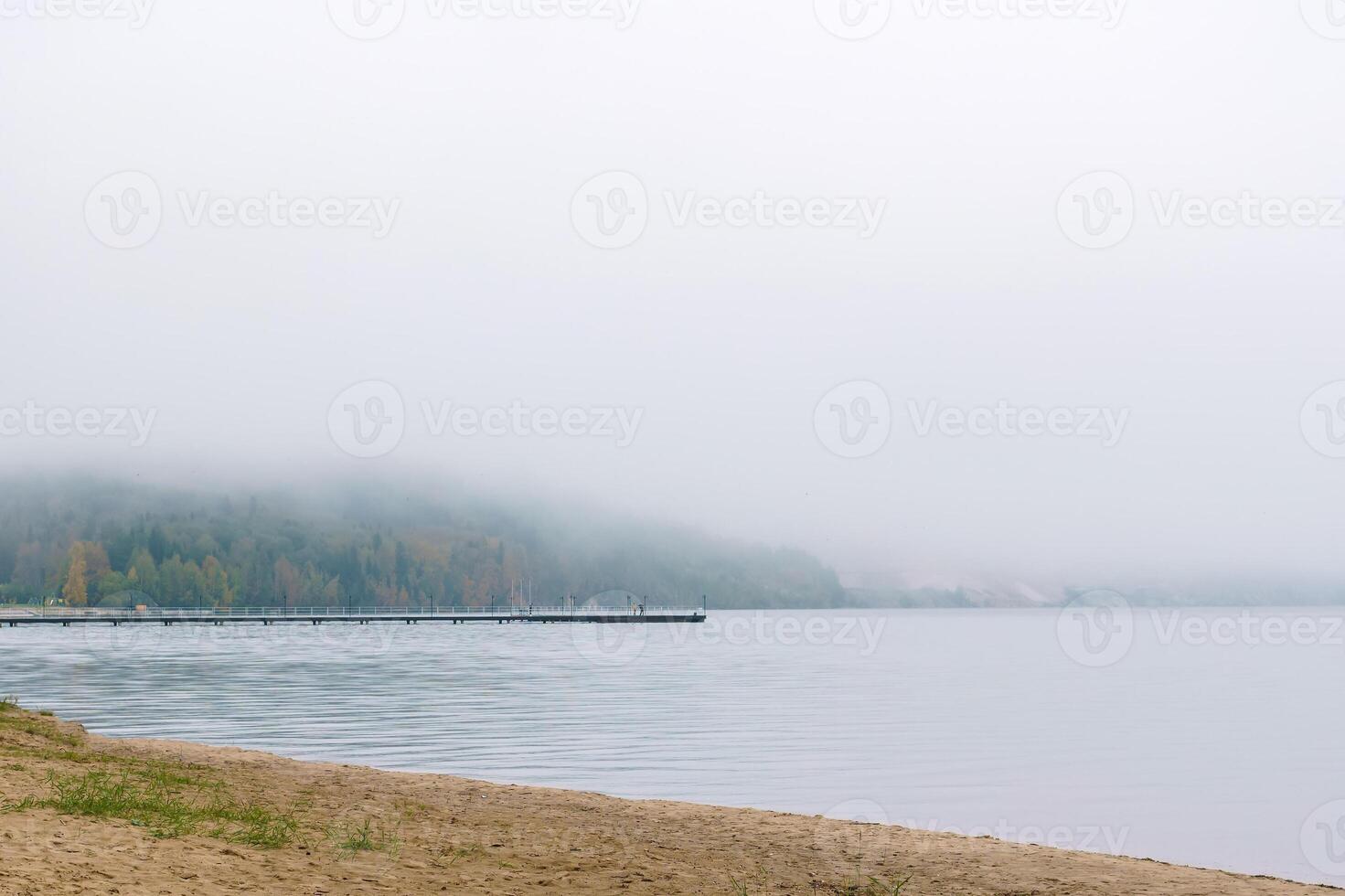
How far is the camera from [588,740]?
50.0 m

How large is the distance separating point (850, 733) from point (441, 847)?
38900 mm

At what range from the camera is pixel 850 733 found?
56.8m

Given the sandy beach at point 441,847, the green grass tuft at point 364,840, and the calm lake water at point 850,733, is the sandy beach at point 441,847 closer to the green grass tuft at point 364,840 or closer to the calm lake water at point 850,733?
the green grass tuft at point 364,840

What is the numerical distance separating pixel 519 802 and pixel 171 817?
920 centimetres

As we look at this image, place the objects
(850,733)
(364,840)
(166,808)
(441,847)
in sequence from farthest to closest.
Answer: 1. (850,733)
2. (441,847)
3. (166,808)
4. (364,840)

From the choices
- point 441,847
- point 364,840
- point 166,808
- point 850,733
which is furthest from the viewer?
point 850,733

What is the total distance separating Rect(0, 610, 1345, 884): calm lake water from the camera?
35.3 metres

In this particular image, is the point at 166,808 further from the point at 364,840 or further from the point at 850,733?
the point at 850,733

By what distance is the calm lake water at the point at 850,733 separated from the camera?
35344mm

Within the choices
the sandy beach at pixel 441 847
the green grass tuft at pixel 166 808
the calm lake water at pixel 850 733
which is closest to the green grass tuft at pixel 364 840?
the sandy beach at pixel 441 847

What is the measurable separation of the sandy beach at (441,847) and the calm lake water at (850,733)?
7.92 meters

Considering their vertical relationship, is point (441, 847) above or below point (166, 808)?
below

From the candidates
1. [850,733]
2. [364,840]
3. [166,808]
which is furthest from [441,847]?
[850,733]

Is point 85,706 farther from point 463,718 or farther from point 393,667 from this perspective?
point 393,667
